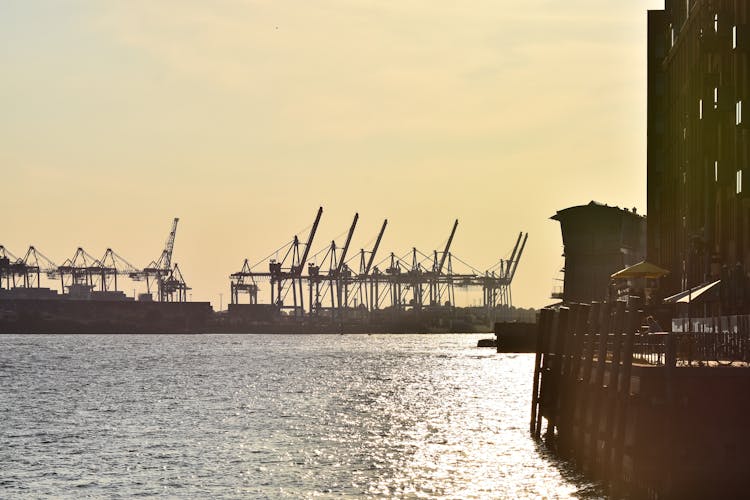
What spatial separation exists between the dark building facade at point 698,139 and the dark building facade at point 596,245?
38935mm

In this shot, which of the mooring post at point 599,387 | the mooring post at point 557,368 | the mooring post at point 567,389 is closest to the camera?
the mooring post at point 599,387

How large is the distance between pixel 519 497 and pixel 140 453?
1708cm

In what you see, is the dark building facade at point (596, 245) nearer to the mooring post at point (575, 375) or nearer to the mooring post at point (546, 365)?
the mooring post at point (546, 365)

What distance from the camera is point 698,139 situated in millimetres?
72812

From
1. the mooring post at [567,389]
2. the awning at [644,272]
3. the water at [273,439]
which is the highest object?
the awning at [644,272]

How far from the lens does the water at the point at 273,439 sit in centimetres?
4069

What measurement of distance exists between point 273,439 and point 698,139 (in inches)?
1207

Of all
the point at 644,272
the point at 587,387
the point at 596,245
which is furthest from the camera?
the point at 596,245

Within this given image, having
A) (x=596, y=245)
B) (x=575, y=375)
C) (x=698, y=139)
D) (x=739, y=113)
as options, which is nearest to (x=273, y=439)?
(x=575, y=375)

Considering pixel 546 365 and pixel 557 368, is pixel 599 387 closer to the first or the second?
pixel 557 368

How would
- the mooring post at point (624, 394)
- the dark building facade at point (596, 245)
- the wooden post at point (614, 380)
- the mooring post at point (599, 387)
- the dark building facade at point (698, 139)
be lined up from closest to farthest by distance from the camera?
the mooring post at point (624, 394)
the wooden post at point (614, 380)
the mooring post at point (599, 387)
the dark building facade at point (698, 139)
the dark building facade at point (596, 245)

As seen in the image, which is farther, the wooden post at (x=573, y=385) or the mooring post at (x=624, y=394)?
the wooden post at (x=573, y=385)

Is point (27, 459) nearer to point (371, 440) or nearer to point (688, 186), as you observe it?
point (371, 440)

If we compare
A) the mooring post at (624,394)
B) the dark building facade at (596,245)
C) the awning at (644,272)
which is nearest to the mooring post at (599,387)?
the mooring post at (624,394)
